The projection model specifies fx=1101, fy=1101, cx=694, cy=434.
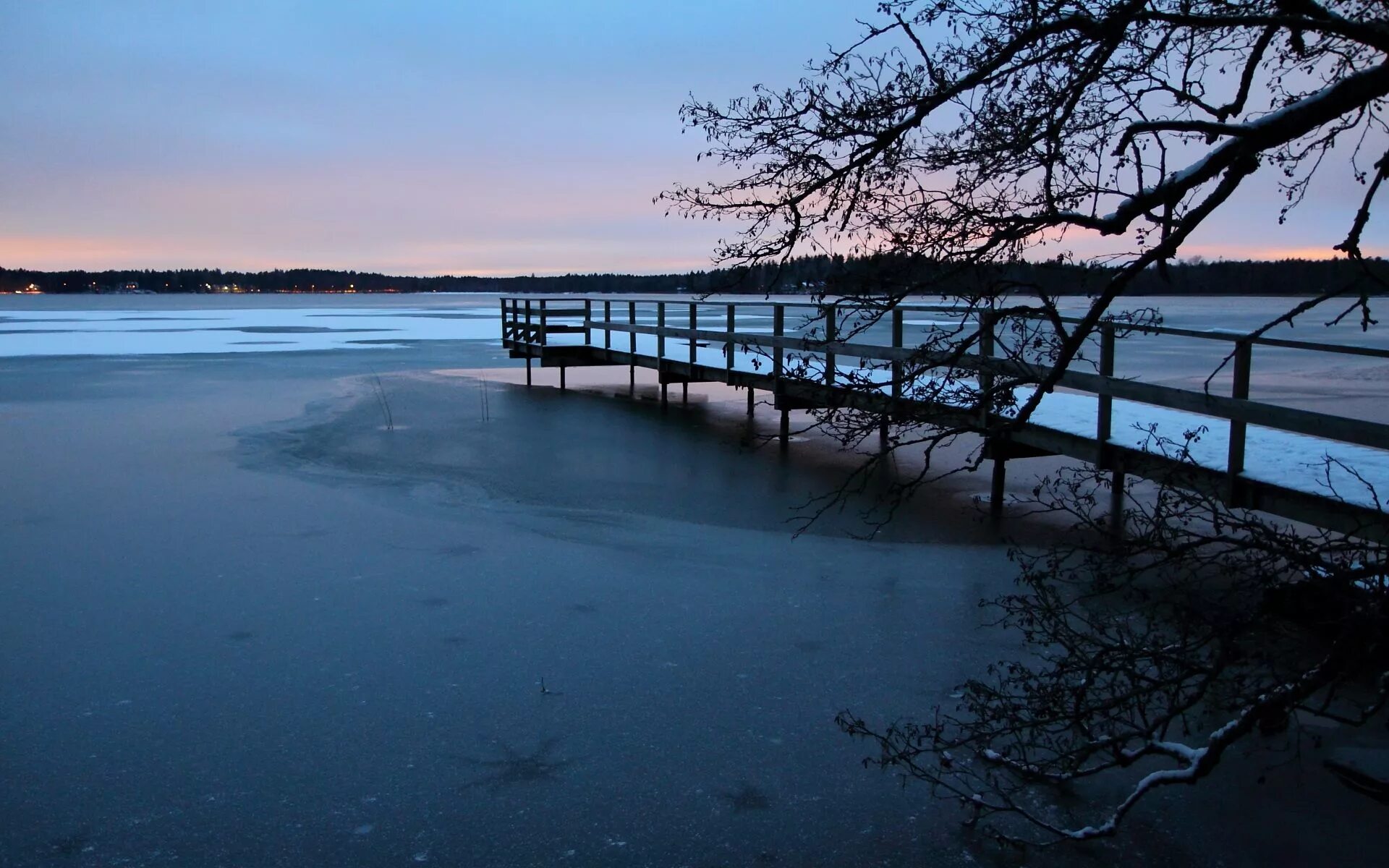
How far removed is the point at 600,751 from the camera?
4695 millimetres

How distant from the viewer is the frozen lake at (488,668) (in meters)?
4.06

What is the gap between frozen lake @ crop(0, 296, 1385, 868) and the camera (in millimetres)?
4059

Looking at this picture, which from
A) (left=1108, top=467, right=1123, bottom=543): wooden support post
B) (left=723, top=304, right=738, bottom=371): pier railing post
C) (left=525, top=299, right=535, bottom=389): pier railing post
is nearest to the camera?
(left=1108, top=467, right=1123, bottom=543): wooden support post

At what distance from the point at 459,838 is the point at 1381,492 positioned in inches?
203

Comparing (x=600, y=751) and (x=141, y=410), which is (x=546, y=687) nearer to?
(x=600, y=751)

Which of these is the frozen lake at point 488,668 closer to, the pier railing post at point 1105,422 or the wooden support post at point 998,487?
the wooden support post at point 998,487

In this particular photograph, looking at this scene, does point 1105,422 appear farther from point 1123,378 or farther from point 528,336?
point 528,336

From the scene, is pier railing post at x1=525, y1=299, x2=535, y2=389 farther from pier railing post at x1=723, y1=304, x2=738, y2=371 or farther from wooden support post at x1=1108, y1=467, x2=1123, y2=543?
wooden support post at x1=1108, y1=467, x2=1123, y2=543

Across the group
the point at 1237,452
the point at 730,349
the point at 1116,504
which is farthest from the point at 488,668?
the point at 730,349

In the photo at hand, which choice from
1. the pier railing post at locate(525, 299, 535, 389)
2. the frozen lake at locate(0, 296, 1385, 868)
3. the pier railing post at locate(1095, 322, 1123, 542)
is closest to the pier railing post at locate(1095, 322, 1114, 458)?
the pier railing post at locate(1095, 322, 1123, 542)

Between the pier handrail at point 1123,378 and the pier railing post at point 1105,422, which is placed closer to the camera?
the pier handrail at point 1123,378

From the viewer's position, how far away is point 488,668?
5.62 meters

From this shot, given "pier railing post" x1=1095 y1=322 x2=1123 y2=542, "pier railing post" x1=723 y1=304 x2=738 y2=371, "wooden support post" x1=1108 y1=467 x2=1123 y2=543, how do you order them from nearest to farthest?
"pier railing post" x1=1095 y1=322 x2=1123 y2=542
"wooden support post" x1=1108 y1=467 x2=1123 y2=543
"pier railing post" x1=723 y1=304 x2=738 y2=371

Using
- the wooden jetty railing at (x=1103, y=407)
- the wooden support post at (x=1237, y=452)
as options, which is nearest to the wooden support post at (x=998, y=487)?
the wooden jetty railing at (x=1103, y=407)
